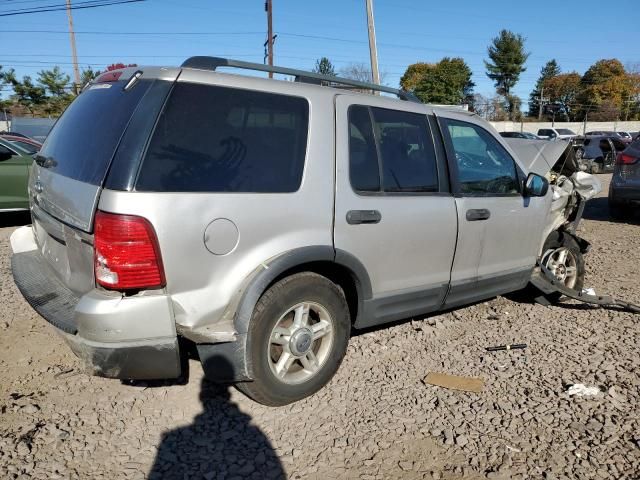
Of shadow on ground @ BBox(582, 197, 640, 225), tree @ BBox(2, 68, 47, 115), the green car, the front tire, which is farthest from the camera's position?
tree @ BBox(2, 68, 47, 115)

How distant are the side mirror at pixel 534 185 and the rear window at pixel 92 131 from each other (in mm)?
3028

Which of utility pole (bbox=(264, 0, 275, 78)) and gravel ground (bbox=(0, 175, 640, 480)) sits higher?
utility pole (bbox=(264, 0, 275, 78))

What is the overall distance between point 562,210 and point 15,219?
8.84 m

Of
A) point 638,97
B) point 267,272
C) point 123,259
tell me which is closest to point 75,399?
point 123,259

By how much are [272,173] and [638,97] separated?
104736mm

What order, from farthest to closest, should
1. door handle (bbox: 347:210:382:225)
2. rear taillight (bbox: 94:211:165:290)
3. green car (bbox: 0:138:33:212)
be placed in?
green car (bbox: 0:138:33:212), door handle (bbox: 347:210:382:225), rear taillight (bbox: 94:211:165:290)

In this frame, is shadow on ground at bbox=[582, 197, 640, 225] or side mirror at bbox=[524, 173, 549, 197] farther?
shadow on ground at bbox=[582, 197, 640, 225]

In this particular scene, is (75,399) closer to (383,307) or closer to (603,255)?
(383,307)

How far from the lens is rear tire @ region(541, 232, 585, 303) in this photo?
4.86 m

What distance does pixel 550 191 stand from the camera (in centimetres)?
445

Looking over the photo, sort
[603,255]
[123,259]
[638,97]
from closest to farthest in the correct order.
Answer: [123,259] → [603,255] → [638,97]

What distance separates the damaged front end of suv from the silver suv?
4.57ft

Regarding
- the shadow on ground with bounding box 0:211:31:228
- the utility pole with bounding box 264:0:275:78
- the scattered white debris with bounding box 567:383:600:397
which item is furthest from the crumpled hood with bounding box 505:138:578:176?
the utility pole with bounding box 264:0:275:78

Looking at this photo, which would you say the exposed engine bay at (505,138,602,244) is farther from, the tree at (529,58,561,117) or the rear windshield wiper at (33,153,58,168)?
the tree at (529,58,561,117)
